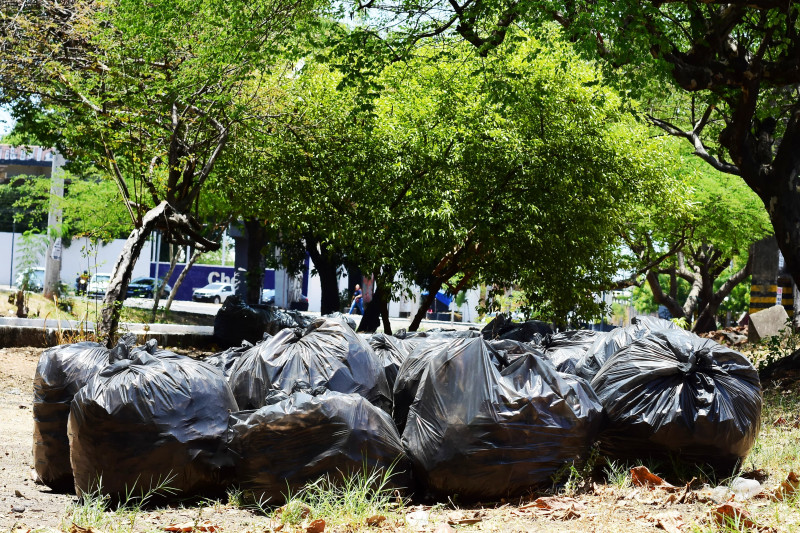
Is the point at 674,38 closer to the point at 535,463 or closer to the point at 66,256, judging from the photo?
the point at 535,463

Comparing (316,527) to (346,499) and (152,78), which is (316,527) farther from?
(152,78)

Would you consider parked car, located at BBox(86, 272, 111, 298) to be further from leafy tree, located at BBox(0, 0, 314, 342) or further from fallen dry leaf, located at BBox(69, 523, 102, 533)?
fallen dry leaf, located at BBox(69, 523, 102, 533)

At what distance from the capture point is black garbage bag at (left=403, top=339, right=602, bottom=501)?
3760mm

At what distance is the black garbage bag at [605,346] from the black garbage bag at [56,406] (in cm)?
295

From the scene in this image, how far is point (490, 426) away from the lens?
12.3 ft

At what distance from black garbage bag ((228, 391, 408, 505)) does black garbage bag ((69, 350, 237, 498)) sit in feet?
0.86

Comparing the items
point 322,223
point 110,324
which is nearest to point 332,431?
point 110,324

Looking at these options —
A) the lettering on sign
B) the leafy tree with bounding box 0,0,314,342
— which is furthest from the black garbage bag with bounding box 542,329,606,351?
the lettering on sign

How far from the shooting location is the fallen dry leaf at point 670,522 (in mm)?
3176

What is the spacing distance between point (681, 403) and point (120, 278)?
24.8 ft

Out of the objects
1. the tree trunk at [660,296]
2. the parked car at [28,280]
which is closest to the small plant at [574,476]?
the parked car at [28,280]

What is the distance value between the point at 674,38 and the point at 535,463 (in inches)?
298

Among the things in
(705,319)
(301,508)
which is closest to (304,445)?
(301,508)

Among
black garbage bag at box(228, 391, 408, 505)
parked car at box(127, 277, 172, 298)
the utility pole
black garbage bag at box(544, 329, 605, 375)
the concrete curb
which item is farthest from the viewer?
parked car at box(127, 277, 172, 298)
